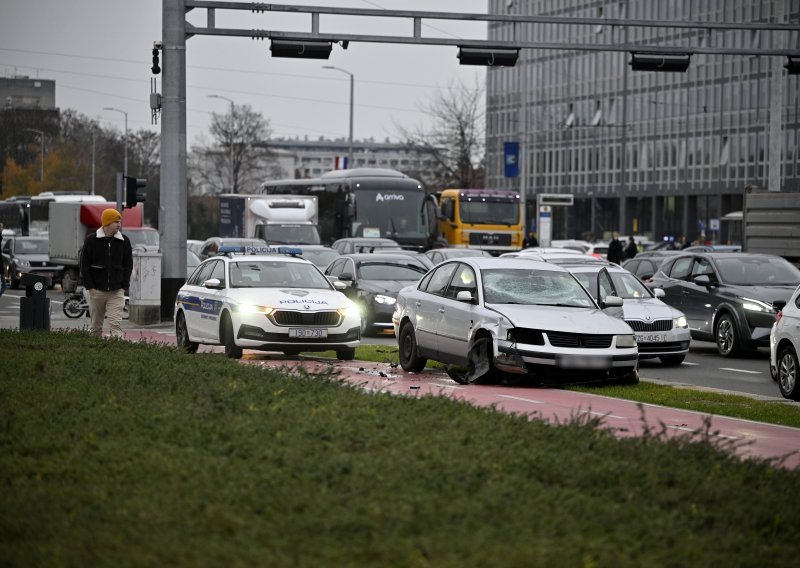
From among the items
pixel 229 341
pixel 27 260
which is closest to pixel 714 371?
pixel 229 341

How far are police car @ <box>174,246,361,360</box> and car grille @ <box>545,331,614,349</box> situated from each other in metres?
→ 4.30

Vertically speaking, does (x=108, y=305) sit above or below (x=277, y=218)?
below

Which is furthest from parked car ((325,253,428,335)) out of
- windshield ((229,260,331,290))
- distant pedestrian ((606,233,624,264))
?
distant pedestrian ((606,233,624,264))

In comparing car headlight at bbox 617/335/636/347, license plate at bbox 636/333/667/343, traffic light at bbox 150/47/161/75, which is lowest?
license plate at bbox 636/333/667/343

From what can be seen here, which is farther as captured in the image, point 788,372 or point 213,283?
point 213,283

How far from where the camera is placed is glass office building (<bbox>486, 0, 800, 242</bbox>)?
3231 inches

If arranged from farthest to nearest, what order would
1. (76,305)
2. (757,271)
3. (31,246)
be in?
(31,246), (76,305), (757,271)

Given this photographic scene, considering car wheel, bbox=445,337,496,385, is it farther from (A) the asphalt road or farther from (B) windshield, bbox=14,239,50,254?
(B) windshield, bbox=14,239,50,254

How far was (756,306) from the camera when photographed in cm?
2261

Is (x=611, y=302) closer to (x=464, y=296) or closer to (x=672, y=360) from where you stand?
(x=464, y=296)

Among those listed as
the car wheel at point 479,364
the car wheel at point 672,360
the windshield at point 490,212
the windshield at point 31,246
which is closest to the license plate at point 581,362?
the car wheel at point 479,364

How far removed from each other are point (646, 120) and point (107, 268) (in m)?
77.8

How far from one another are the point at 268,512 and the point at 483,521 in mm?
971

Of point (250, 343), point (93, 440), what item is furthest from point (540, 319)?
point (93, 440)
